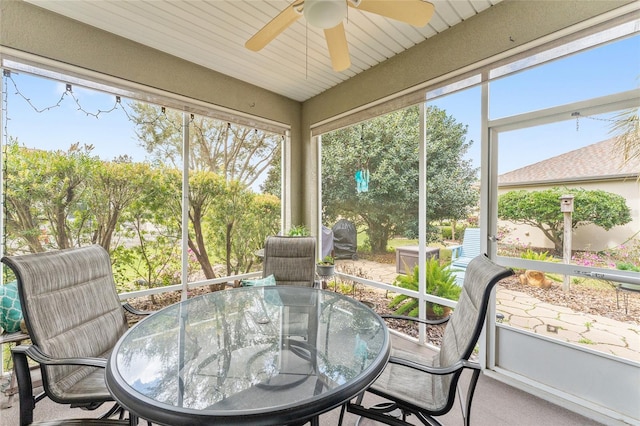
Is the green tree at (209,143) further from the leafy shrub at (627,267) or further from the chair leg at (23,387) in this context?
the leafy shrub at (627,267)

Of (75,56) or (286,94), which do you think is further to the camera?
(286,94)

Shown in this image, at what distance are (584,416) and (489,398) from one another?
20.9 inches

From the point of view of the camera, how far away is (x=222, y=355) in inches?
46.9

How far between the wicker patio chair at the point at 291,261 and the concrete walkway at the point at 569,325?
1.63 metres

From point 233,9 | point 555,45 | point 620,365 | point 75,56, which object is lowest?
point 620,365

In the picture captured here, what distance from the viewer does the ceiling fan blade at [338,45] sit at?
1.73m

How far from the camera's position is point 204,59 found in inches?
113

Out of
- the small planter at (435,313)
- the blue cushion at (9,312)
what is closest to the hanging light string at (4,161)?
the blue cushion at (9,312)

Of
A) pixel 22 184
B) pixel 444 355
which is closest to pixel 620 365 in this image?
pixel 444 355

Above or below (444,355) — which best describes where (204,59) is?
above

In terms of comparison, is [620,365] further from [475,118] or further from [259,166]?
[259,166]

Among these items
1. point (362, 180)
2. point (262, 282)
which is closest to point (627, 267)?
point (362, 180)

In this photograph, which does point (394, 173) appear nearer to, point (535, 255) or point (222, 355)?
point (535, 255)

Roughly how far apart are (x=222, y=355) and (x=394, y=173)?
254 cm
